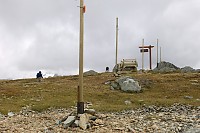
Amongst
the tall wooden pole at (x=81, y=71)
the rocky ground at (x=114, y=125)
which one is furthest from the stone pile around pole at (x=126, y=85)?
the tall wooden pole at (x=81, y=71)

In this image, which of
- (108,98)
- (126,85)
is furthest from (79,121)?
(126,85)

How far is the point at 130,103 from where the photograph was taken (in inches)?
1238

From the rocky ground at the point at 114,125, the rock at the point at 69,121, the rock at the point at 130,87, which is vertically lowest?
the rocky ground at the point at 114,125

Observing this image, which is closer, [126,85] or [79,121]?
[79,121]

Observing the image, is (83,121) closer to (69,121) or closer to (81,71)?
(69,121)

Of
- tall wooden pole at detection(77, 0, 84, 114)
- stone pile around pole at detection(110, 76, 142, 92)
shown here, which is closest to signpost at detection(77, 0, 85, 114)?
tall wooden pole at detection(77, 0, 84, 114)

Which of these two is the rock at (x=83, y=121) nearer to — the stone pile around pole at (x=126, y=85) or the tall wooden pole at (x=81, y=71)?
the tall wooden pole at (x=81, y=71)

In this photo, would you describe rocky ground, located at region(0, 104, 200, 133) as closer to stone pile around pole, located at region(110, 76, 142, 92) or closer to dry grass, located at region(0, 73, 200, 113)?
dry grass, located at region(0, 73, 200, 113)

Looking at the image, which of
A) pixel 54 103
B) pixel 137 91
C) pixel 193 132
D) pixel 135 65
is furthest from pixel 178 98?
pixel 135 65

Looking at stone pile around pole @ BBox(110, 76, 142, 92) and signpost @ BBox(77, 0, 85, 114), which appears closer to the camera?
signpost @ BBox(77, 0, 85, 114)

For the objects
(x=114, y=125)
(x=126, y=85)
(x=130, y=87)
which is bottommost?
(x=114, y=125)

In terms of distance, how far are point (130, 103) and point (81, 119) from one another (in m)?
13.5

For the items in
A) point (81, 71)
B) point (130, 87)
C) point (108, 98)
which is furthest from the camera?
point (130, 87)

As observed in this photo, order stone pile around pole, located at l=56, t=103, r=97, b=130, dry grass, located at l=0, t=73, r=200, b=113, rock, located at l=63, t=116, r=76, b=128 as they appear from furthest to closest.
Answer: dry grass, located at l=0, t=73, r=200, b=113 < rock, located at l=63, t=116, r=76, b=128 < stone pile around pole, located at l=56, t=103, r=97, b=130
